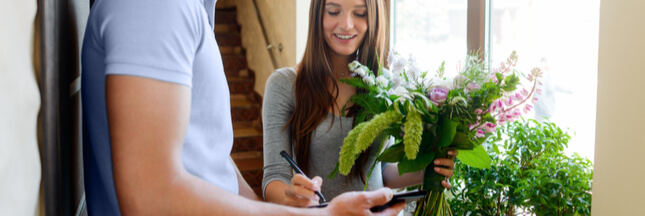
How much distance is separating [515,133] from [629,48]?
0.69 metres

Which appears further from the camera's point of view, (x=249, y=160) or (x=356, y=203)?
(x=249, y=160)

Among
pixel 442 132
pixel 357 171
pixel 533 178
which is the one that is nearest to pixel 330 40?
pixel 357 171

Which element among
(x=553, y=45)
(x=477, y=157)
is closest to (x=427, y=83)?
(x=477, y=157)

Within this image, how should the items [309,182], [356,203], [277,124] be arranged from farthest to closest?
1. [277,124]
2. [309,182]
3. [356,203]

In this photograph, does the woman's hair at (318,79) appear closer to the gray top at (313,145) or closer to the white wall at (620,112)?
the gray top at (313,145)

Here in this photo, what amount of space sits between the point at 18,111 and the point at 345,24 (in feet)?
4.67

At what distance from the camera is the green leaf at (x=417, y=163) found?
1.42m

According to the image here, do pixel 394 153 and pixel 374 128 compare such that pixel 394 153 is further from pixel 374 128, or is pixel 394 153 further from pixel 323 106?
pixel 323 106

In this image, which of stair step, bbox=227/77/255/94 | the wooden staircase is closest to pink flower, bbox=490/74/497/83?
the wooden staircase

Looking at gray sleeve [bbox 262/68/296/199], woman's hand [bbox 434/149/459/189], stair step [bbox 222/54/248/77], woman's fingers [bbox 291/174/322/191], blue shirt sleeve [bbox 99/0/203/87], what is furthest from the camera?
stair step [bbox 222/54/248/77]

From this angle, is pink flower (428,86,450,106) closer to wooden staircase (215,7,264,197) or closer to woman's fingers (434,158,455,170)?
woman's fingers (434,158,455,170)

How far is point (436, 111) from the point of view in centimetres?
135

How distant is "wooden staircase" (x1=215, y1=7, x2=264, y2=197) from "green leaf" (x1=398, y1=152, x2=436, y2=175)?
330 centimetres

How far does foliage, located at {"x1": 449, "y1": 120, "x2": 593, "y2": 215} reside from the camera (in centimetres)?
184
